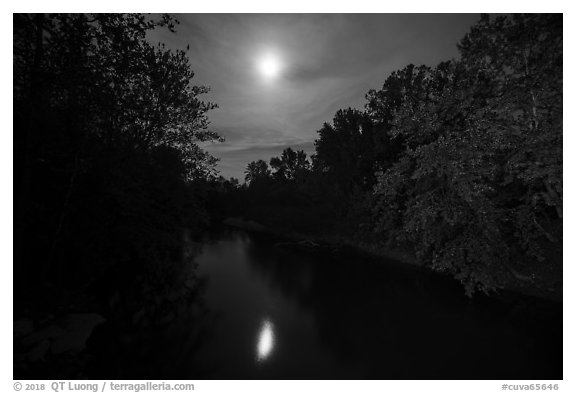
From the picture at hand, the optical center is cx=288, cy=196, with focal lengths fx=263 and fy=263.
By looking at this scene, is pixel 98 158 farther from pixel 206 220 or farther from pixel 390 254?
pixel 390 254

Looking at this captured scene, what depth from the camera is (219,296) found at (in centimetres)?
1770

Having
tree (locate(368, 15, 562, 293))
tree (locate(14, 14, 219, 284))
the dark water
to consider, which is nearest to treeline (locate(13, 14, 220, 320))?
tree (locate(14, 14, 219, 284))

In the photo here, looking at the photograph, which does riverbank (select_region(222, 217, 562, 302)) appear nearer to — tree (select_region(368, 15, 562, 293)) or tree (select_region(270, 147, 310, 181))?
tree (select_region(368, 15, 562, 293))

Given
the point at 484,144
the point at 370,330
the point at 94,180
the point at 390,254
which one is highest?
the point at 484,144

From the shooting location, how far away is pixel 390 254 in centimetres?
2814

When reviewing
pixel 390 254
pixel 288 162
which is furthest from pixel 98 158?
pixel 288 162

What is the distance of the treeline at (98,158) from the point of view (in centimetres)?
808

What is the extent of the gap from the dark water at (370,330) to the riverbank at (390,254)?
1.19 meters

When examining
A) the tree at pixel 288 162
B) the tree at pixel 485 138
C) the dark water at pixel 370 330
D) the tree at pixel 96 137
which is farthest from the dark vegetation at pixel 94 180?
the tree at pixel 288 162

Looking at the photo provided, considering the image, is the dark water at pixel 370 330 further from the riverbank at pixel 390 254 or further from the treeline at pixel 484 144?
the treeline at pixel 484 144

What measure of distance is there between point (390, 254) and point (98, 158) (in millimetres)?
26904
